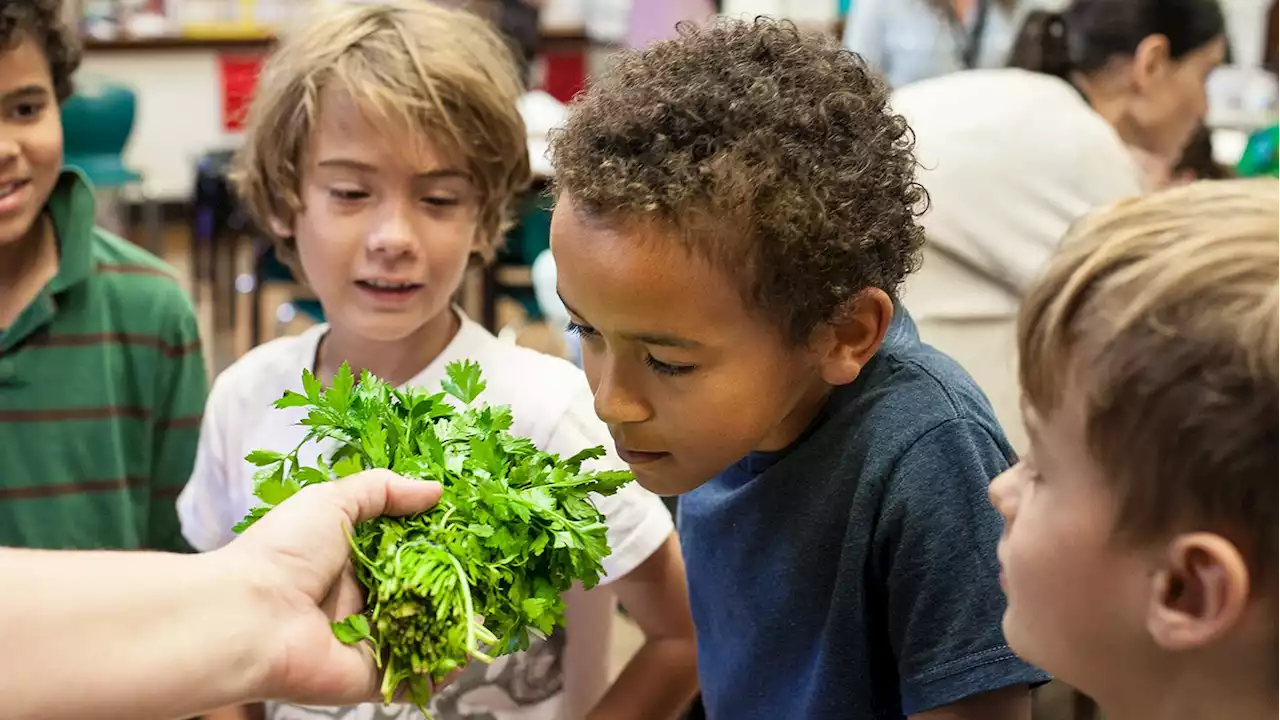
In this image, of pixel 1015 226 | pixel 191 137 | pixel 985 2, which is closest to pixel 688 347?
pixel 1015 226

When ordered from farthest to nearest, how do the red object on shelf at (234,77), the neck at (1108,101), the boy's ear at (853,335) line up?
1. the red object on shelf at (234,77)
2. the neck at (1108,101)
3. the boy's ear at (853,335)

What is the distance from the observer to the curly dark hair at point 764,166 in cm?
116

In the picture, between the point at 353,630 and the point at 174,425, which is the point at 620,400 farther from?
the point at 174,425

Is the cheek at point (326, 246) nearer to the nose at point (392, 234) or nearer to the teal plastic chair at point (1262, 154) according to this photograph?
the nose at point (392, 234)

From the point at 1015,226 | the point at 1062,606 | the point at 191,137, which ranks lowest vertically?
the point at 191,137

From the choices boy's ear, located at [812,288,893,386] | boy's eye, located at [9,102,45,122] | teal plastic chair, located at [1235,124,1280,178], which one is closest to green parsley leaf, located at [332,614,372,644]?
boy's ear, located at [812,288,893,386]

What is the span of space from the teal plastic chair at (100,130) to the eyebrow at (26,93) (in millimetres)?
3418

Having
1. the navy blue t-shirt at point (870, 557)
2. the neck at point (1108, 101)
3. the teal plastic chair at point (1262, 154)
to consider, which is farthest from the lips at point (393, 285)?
the teal plastic chair at point (1262, 154)

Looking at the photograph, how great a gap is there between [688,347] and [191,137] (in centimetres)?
781

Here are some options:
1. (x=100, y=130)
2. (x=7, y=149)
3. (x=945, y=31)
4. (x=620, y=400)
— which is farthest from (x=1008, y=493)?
(x=100, y=130)

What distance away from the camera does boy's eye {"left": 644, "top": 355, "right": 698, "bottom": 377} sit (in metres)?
1.20

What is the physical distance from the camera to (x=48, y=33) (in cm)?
206

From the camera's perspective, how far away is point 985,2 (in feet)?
14.0

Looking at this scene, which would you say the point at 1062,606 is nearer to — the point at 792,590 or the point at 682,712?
the point at 792,590
